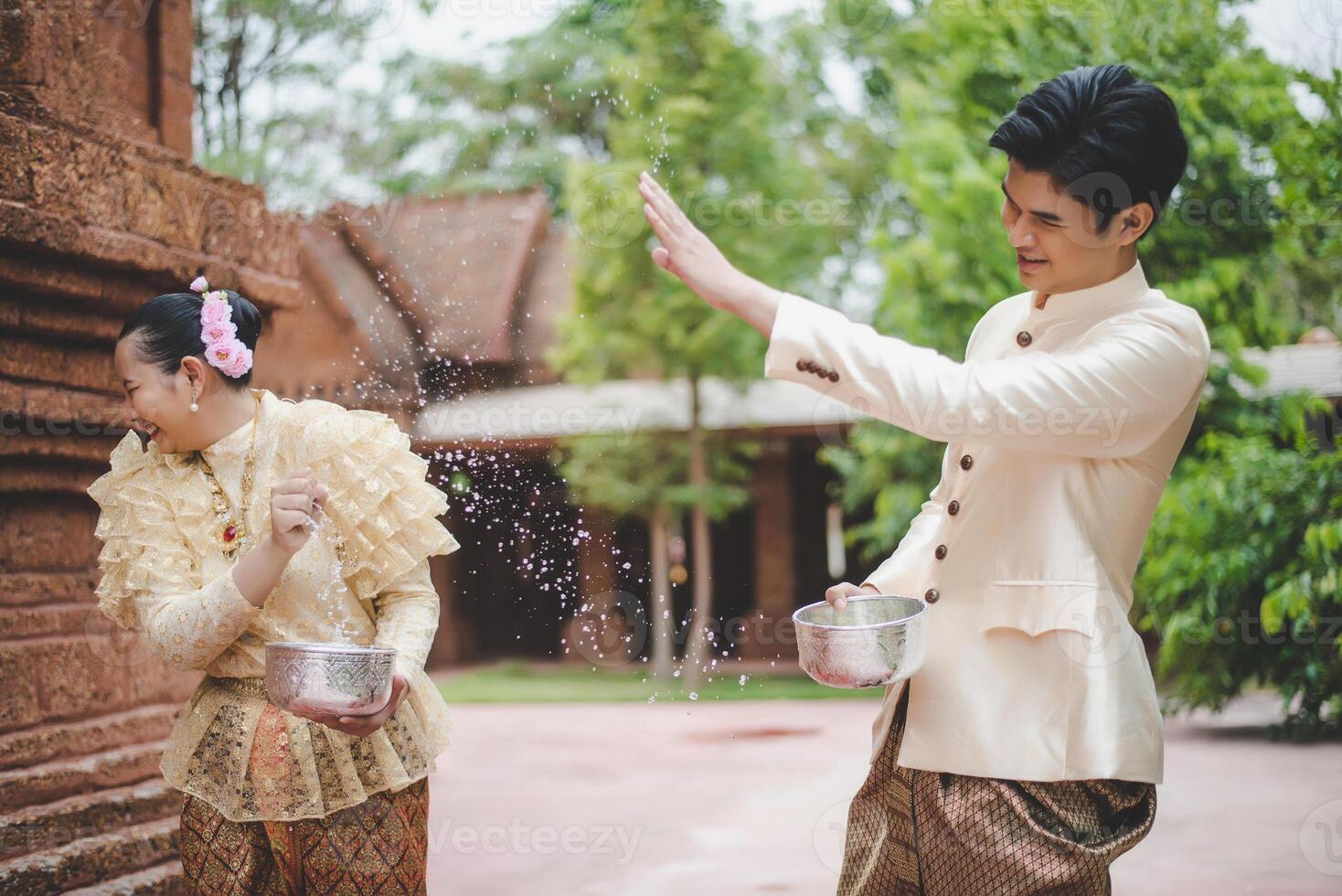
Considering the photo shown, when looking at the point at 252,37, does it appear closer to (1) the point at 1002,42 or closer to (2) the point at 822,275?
(2) the point at 822,275

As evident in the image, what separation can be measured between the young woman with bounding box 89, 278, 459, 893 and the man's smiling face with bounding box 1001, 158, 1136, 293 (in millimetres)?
1129

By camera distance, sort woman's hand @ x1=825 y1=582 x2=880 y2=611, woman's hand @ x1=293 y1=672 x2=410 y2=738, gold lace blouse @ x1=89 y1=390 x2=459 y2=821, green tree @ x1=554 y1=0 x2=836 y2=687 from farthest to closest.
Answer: green tree @ x1=554 y1=0 x2=836 y2=687 → gold lace blouse @ x1=89 y1=390 x2=459 y2=821 → woman's hand @ x1=825 y1=582 x2=880 y2=611 → woman's hand @ x1=293 y1=672 x2=410 y2=738

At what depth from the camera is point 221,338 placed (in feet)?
7.43

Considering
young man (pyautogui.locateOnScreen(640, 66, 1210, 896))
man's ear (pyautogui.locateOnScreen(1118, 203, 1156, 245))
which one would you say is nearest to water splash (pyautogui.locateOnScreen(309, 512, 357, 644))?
young man (pyautogui.locateOnScreen(640, 66, 1210, 896))

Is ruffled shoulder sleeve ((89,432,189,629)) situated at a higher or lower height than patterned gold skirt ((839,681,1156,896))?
higher

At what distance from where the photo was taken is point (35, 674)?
3.12 meters

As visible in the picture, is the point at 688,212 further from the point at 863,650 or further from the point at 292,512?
the point at 863,650

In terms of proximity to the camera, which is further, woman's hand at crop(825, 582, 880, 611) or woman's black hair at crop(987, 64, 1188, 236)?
woman's hand at crop(825, 582, 880, 611)

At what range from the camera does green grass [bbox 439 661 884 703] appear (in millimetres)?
14727

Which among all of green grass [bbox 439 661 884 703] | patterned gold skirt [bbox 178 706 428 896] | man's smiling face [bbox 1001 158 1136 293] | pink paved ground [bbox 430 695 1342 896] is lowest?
green grass [bbox 439 661 884 703]

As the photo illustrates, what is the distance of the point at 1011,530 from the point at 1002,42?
10.4m

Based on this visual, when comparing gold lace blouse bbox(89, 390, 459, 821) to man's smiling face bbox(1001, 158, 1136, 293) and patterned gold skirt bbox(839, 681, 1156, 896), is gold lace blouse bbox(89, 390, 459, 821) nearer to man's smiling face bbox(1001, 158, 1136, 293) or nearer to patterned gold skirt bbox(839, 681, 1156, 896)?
patterned gold skirt bbox(839, 681, 1156, 896)

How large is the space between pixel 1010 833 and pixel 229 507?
57.1 inches

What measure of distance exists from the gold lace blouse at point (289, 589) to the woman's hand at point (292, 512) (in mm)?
219
